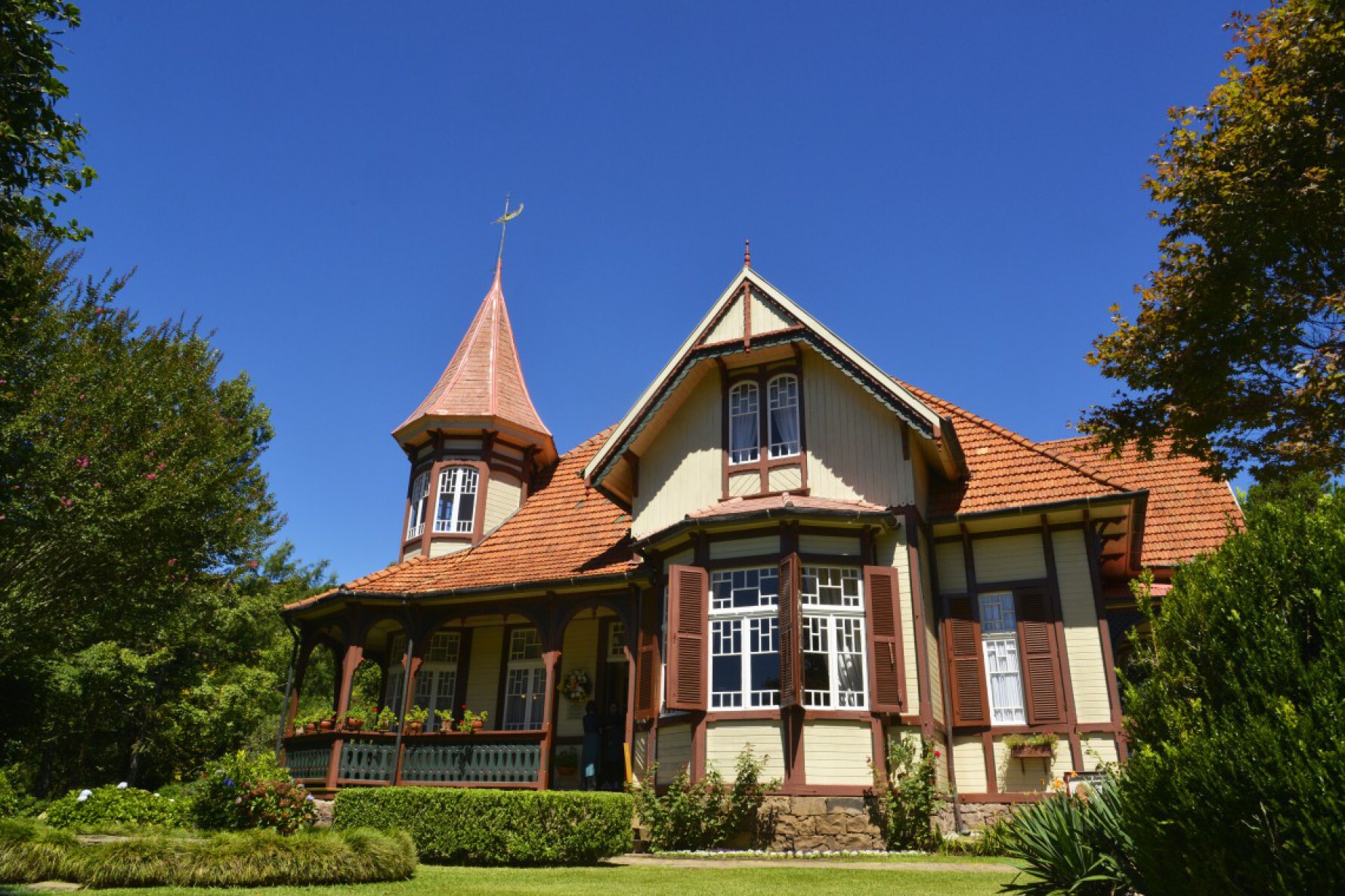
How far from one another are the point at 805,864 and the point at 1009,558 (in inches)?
287

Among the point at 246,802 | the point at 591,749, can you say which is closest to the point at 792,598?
the point at 591,749

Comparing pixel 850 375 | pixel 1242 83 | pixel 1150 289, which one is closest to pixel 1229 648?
pixel 1150 289

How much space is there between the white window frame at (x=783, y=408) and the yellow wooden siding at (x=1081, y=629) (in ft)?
16.2

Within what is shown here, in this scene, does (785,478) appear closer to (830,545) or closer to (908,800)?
(830,545)

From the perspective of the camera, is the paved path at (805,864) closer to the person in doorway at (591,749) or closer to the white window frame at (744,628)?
the white window frame at (744,628)

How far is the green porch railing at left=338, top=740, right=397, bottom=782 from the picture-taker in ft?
56.5

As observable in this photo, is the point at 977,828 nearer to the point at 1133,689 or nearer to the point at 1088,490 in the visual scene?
the point at 1088,490

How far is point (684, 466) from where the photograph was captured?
17.9 meters

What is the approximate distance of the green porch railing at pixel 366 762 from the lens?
17219mm

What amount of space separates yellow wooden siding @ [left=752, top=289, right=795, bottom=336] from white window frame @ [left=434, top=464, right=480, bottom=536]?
30.7 feet

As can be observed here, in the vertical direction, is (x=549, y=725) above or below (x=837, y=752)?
above

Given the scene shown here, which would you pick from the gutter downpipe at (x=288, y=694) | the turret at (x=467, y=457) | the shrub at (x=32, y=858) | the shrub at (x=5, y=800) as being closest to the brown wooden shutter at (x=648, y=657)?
the turret at (x=467, y=457)

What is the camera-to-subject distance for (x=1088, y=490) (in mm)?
15492

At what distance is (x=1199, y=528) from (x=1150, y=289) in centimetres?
767
